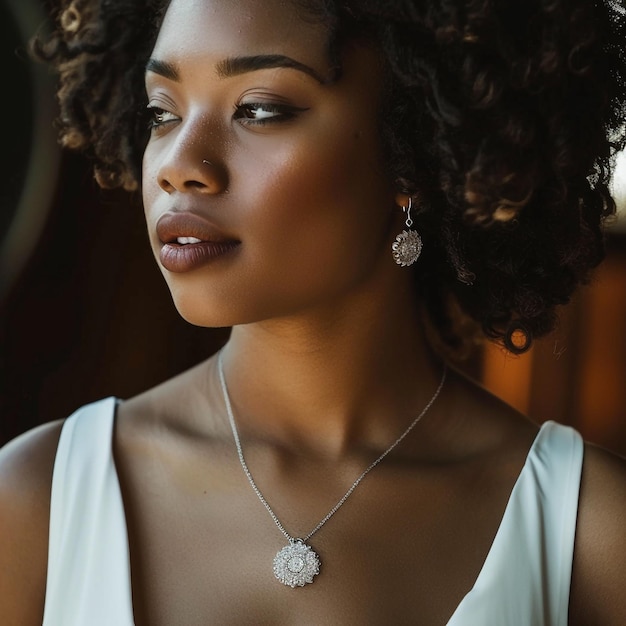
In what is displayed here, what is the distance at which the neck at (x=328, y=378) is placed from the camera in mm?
1984

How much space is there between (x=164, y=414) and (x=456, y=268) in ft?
2.03

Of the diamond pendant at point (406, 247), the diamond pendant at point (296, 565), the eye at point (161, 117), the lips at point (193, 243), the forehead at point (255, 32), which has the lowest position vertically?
the diamond pendant at point (296, 565)

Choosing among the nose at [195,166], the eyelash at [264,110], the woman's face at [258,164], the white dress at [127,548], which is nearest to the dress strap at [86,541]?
the white dress at [127,548]

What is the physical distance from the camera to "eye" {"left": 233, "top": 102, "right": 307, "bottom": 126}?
1777mm

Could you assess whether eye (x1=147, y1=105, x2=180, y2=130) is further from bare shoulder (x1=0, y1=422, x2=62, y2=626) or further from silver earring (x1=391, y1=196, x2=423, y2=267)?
bare shoulder (x1=0, y1=422, x2=62, y2=626)

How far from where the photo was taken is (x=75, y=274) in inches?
112

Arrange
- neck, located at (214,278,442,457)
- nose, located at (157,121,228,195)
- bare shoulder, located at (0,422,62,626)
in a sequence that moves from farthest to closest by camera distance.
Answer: neck, located at (214,278,442,457) → bare shoulder, located at (0,422,62,626) → nose, located at (157,121,228,195)

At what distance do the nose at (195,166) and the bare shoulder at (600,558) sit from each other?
2.83 feet

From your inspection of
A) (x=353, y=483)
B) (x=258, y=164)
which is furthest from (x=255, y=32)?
(x=353, y=483)

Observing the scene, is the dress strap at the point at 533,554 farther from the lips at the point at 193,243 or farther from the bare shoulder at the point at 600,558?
the lips at the point at 193,243

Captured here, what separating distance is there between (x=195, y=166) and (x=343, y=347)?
1.52 ft

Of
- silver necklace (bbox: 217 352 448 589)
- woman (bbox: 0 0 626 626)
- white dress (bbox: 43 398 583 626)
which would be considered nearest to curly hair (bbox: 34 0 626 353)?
woman (bbox: 0 0 626 626)

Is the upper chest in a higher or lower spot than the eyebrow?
lower

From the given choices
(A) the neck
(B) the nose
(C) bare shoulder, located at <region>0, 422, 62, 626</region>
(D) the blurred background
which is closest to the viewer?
(B) the nose
